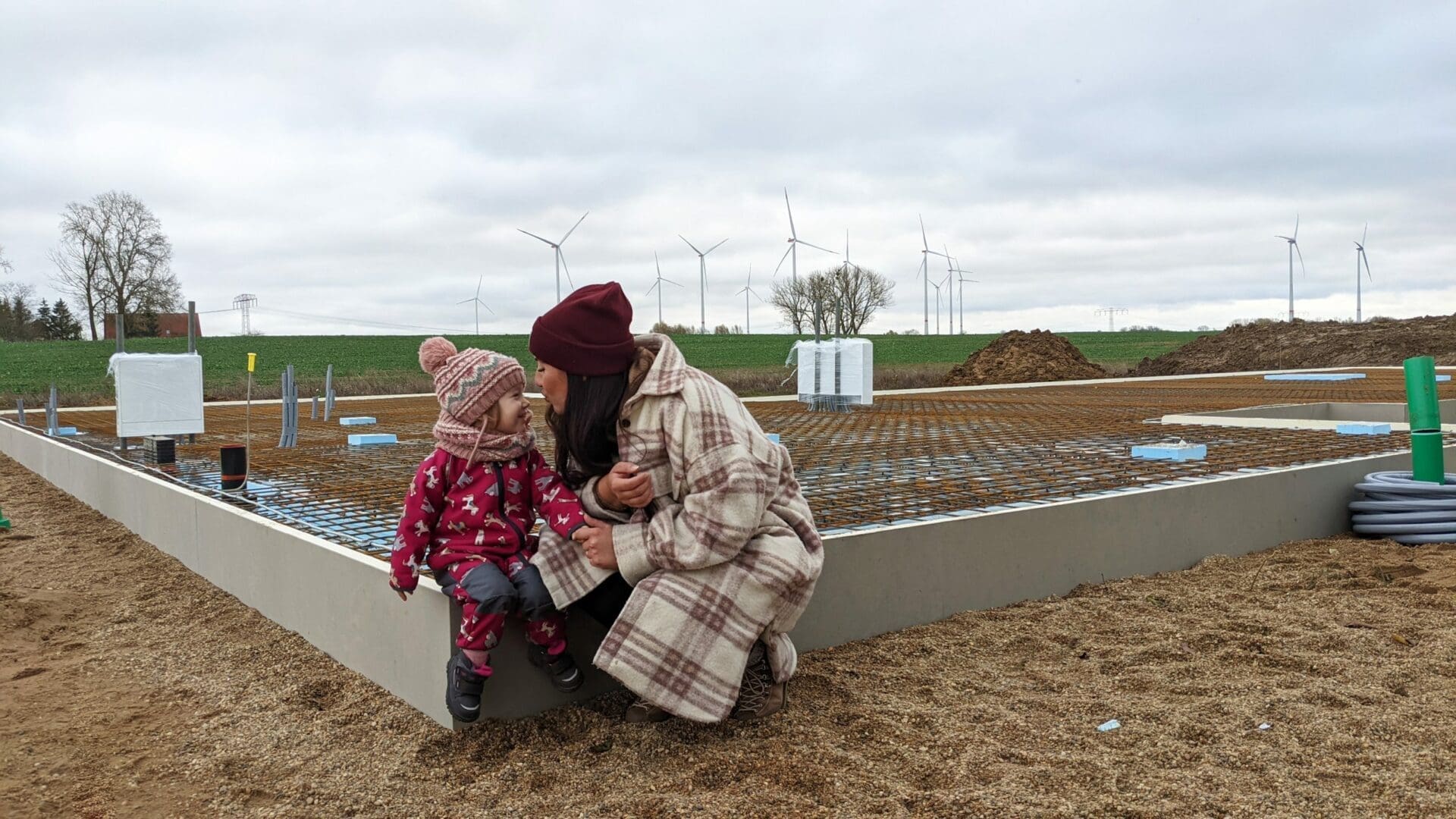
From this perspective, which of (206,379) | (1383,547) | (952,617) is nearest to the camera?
(952,617)

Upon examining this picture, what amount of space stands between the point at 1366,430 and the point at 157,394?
942 cm

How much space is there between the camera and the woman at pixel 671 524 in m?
2.61

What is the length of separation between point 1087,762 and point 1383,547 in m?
3.58

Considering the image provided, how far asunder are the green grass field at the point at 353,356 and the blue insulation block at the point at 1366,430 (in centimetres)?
1467

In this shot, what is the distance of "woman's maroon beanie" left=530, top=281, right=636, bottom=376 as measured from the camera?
270 centimetres

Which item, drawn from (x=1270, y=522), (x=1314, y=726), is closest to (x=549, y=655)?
(x=1314, y=726)

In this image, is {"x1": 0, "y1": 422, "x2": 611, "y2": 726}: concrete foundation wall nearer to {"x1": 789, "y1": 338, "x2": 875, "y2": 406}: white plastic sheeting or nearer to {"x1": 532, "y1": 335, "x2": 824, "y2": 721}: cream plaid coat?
{"x1": 532, "y1": 335, "x2": 824, "y2": 721}: cream plaid coat

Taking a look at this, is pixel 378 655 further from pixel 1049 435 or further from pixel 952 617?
pixel 1049 435

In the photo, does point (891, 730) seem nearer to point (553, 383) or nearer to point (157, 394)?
point (553, 383)

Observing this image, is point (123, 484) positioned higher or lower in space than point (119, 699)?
higher

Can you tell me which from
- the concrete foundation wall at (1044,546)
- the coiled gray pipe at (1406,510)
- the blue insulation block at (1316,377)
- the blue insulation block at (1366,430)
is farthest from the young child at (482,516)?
the blue insulation block at (1316,377)

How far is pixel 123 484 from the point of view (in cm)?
671

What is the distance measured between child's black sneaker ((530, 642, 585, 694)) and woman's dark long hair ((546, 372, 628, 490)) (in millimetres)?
566

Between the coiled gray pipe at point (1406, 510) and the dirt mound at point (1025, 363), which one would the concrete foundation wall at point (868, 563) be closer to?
the coiled gray pipe at point (1406, 510)
